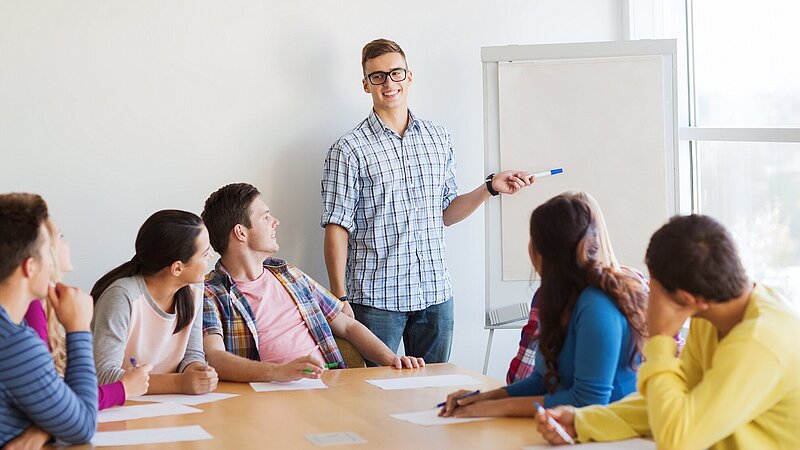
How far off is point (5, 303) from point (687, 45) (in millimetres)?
3337

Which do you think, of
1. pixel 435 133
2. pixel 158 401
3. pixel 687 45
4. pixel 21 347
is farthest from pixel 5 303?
pixel 687 45

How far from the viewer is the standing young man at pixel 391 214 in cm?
377

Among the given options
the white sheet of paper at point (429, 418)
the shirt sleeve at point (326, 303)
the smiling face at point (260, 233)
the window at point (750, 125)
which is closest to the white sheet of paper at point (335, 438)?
the white sheet of paper at point (429, 418)

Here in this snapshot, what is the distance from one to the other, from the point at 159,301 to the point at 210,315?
9.8 inches

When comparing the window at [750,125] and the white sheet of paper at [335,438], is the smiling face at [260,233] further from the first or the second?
the window at [750,125]

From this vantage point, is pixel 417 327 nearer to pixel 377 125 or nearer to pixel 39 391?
pixel 377 125

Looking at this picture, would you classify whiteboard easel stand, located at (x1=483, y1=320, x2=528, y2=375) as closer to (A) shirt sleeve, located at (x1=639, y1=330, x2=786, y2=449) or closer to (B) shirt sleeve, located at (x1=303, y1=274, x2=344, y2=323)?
(B) shirt sleeve, located at (x1=303, y1=274, x2=344, y2=323)

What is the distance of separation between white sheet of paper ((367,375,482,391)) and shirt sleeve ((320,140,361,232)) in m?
1.11

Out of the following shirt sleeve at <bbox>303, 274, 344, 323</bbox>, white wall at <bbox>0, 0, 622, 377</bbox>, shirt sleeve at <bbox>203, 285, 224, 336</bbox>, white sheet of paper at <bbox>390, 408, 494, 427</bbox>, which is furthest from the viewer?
white wall at <bbox>0, 0, 622, 377</bbox>

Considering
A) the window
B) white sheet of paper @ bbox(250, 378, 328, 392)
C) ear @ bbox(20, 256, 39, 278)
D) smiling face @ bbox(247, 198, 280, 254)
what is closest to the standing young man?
smiling face @ bbox(247, 198, 280, 254)

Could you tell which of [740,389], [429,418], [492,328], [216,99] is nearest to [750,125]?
[492,328]

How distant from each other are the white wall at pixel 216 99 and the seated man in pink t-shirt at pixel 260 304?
0.66 meters

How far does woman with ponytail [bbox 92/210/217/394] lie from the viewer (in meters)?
2.68

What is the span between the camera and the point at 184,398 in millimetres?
2539
